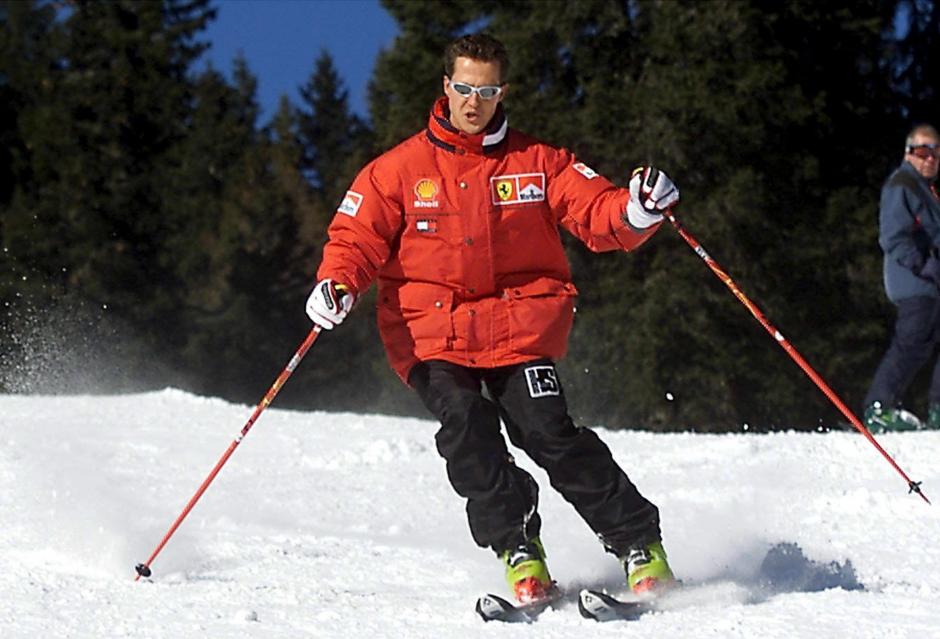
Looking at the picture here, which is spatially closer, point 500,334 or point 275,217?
point 500,334

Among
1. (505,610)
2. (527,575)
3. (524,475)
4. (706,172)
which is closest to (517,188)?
(524,475)

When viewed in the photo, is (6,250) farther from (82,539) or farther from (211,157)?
(82,539)

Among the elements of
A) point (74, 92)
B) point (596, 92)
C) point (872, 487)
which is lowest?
point (872, 487)

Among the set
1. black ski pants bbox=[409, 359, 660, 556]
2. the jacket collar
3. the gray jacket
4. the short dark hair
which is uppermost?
the short dark hair

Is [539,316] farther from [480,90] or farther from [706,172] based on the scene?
[706,172]

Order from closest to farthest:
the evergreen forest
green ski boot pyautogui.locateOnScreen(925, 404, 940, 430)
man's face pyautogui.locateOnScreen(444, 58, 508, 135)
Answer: man's face pyautogui.locateOnScreen(444, 58, 508, 135) → green ski boot pyautogui.locateOnScreen(925, 404, 940, 430) → the evergreen forest

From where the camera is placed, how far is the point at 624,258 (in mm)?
19953

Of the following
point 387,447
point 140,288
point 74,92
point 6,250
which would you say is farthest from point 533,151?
point 74,92

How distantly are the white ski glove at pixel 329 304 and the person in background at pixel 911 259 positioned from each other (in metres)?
4.92

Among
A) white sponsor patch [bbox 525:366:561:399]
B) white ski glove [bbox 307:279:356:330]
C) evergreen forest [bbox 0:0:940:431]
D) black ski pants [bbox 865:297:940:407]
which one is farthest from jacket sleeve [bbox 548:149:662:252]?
evergreen forest [bbox 0:0:940:431]

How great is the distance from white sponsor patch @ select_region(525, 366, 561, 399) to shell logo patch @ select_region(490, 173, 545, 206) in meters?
0.51

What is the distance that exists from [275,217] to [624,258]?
66.3ft

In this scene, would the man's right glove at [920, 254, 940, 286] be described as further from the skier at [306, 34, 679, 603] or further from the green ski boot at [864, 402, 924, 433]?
the skier at [306, 34, 679, 603]

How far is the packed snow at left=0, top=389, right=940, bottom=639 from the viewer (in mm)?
3943
